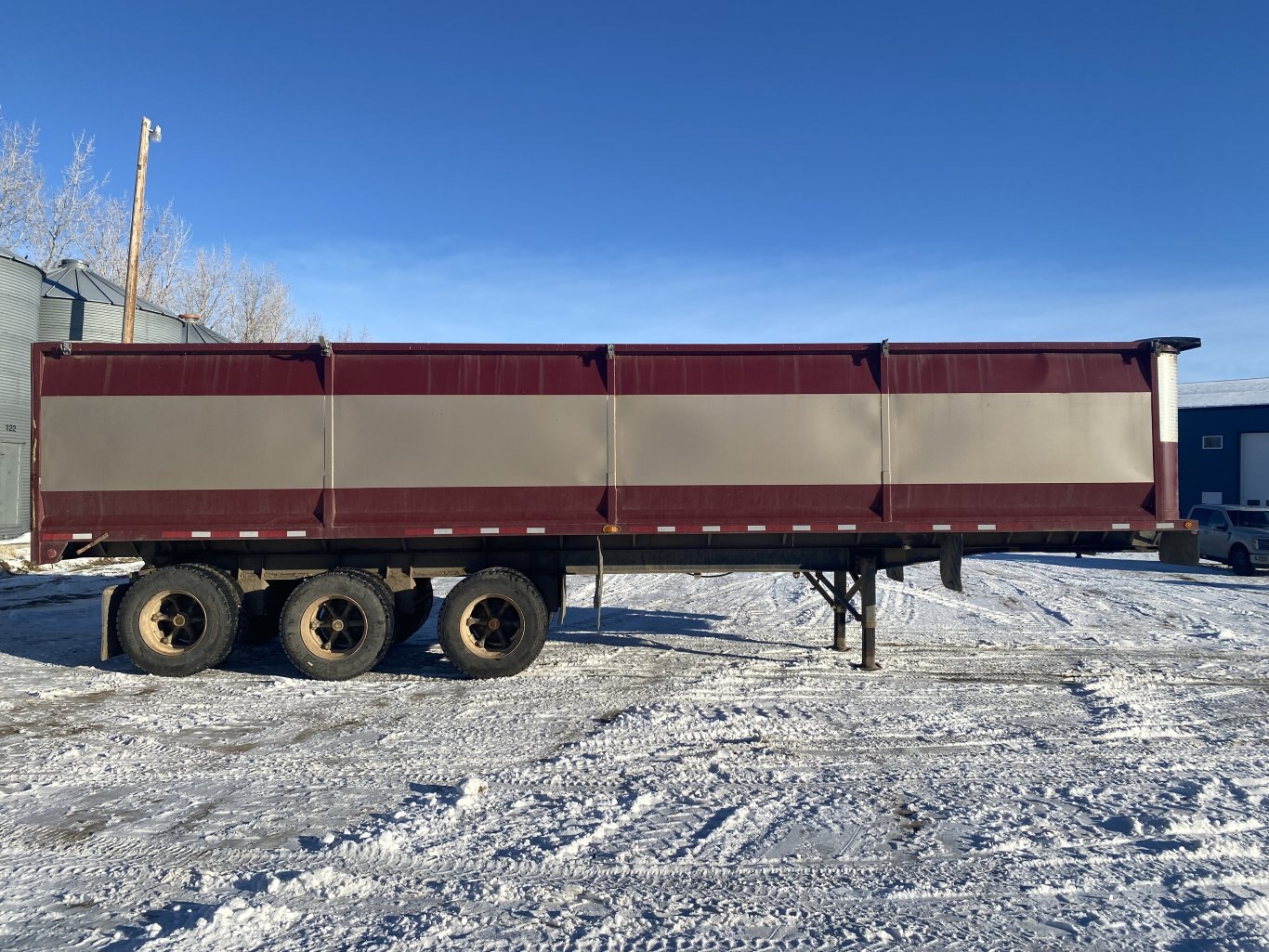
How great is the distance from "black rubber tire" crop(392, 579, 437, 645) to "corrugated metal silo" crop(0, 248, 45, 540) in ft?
51.2

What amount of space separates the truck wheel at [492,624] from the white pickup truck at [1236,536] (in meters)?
16.7

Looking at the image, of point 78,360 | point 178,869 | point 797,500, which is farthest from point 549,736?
point 78,360

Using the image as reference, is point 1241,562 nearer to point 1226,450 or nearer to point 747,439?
point 747,439

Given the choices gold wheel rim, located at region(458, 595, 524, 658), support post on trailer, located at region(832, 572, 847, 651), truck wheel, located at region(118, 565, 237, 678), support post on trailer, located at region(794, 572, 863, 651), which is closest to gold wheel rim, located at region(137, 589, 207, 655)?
truck wheel, located at region(118, 565, 237, 678)

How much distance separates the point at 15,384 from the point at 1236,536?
3074 centimetres

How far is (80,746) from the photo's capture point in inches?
233

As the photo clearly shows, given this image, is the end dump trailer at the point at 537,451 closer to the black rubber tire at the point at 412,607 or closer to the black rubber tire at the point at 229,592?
the black rubber tire at the point at 229,592

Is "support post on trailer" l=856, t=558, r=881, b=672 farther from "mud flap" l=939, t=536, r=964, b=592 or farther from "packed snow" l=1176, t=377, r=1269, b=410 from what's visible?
"packed snow" l=1176, t=377, r=1269, b=410

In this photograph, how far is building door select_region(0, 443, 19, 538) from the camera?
19.0 m

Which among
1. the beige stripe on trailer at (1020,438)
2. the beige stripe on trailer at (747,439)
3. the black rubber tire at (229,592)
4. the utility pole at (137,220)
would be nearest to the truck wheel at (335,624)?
the black rubber tire at (229,592)

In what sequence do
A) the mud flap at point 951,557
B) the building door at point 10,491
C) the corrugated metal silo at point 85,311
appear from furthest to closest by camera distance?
the corrugated metal silo at point 85,311 → the building door at point 10,491 → the mud flap at point 951,557

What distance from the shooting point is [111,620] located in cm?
808

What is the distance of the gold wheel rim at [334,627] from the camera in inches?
316

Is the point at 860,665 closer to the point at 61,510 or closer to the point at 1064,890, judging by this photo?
the point at 1064,890
